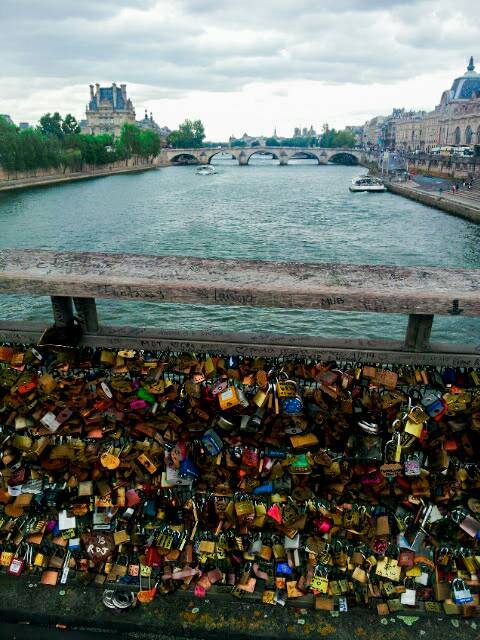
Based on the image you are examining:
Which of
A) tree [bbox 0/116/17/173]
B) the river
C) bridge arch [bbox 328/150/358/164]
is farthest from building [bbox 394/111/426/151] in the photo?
tree [bbox 0/116/17/173]

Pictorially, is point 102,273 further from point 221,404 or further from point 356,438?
point 356,438

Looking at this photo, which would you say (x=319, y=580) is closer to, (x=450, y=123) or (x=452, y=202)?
(x=452, y=202)

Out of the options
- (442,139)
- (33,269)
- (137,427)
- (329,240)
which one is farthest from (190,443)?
(442,139)

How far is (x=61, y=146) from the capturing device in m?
78.0

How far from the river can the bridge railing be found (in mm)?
12373

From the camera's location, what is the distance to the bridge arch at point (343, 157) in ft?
417

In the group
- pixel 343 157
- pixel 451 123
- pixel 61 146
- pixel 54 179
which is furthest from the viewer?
pixel 343 157

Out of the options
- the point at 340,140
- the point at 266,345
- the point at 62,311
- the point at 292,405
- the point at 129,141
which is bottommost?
the point at 292,405

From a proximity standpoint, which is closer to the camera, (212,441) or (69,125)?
(212,441)

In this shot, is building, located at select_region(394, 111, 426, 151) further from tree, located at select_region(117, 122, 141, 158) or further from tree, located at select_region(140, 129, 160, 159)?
tree, located at select_region(117, 122, 141, 158)

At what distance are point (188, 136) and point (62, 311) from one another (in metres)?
158

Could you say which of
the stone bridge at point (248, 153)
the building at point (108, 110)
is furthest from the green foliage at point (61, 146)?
the building at point (108, 110)

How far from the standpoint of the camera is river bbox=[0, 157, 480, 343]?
55.7 ft

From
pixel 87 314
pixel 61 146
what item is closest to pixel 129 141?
pixel 61 146
